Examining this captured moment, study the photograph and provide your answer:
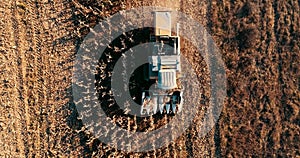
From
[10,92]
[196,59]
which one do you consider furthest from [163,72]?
[10,92]

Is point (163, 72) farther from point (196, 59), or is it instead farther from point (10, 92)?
point (10, 92)

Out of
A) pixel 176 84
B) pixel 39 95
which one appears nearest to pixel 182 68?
pixel 176 84

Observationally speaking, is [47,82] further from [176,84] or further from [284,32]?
[284,32]

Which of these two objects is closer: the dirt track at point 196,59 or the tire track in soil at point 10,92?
the tire track in soil at point 10,92

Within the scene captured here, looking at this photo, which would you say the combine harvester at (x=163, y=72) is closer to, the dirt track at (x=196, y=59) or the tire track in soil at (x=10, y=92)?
the dirt track at (x=196, y=59)

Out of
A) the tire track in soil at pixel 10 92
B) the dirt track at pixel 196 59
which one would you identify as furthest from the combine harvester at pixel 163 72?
the tire track in soil at pixel 10 92

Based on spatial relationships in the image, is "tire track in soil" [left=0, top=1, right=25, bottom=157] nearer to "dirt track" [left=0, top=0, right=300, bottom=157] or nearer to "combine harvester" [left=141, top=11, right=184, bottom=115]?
"dirt track" [left=0, top=0, right=300, bottom=157]
